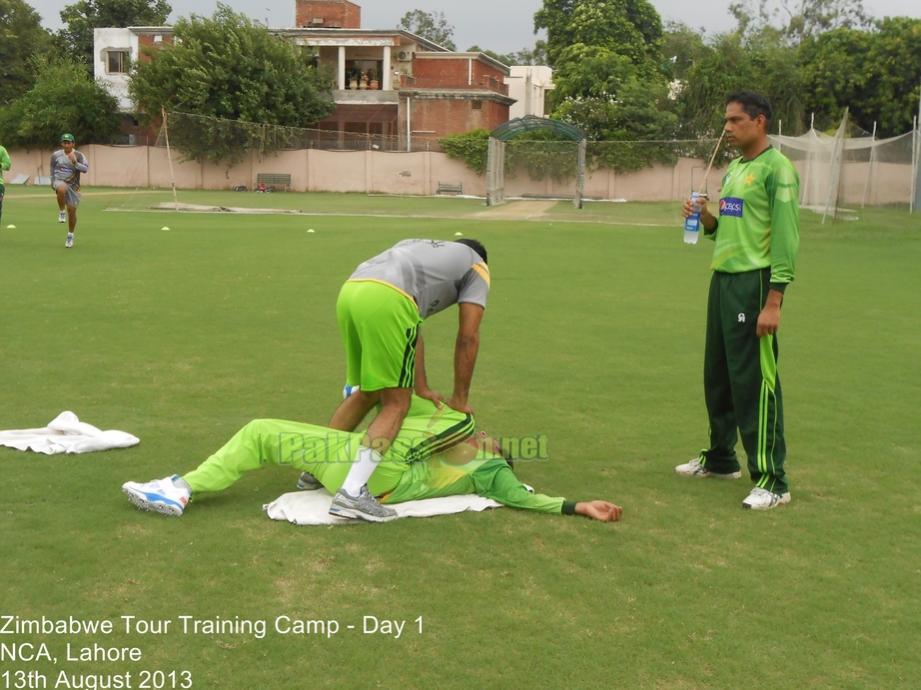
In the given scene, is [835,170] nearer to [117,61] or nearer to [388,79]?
[388,79]

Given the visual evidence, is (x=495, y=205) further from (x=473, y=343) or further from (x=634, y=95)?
(x=473, y=343)

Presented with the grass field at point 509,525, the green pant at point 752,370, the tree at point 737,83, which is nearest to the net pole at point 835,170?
the grass field at point 509,525

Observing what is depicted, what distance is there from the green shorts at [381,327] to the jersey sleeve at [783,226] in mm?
2029

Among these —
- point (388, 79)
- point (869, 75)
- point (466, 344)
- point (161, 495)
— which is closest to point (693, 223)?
point (466, 344)

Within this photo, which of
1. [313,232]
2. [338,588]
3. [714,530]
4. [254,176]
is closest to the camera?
[338,588]

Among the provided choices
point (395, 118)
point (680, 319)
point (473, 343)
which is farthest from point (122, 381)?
point (395, 118)

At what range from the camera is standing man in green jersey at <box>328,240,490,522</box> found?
5414 millimetres

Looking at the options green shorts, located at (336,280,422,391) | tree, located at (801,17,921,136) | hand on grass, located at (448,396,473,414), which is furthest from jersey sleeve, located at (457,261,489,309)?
tree, located at (801,17,921,136)

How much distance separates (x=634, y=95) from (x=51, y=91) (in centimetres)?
3000

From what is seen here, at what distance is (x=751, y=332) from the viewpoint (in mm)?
6039

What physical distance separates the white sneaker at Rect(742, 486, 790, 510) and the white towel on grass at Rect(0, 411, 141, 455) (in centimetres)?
383

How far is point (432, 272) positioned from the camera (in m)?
5.61

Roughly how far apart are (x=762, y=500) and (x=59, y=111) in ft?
178

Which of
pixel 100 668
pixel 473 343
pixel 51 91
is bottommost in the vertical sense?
pixel 100 668
